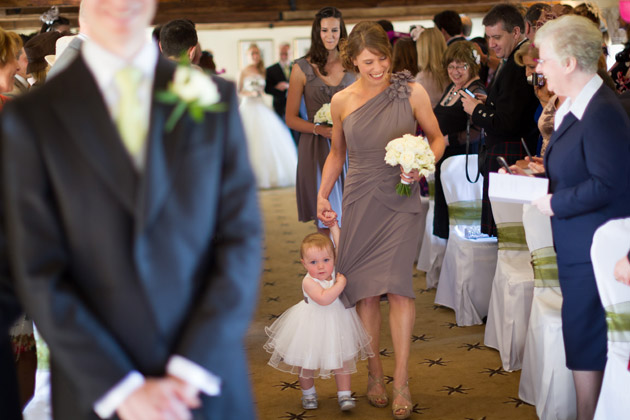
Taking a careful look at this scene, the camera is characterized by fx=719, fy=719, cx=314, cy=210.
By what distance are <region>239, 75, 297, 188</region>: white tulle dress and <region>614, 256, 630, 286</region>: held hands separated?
910cm

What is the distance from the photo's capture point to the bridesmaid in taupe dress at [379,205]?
3.51m

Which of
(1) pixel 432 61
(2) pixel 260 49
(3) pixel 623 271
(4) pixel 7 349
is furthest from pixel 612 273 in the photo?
(2) pixel 260 49

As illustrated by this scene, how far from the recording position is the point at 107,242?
144cm

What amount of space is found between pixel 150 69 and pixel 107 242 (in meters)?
0.38

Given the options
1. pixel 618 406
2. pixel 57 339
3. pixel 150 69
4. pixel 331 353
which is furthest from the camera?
pixel 331 353

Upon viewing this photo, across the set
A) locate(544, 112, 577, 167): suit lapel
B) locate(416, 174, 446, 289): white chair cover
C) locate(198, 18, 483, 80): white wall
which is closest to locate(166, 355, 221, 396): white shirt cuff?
locate(544, 112, 577, 167): suit lapel

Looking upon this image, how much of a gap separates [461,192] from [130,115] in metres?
3.76

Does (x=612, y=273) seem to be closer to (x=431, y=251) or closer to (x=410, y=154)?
(x=410, y=154)

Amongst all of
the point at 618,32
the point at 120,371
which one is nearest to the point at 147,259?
the point at 120,371

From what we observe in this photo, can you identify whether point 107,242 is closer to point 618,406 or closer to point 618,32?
point 618,406

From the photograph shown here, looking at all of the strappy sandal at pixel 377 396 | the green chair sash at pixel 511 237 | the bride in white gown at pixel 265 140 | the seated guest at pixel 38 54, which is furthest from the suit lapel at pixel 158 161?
the bride in white gown at pixel 265 140

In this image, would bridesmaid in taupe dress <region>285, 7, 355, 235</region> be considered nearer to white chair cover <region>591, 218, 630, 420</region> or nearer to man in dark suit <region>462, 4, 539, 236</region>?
man in dark suit <region>462, 4, 539, 236</region>

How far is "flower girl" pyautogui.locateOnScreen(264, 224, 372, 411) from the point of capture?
3396 mm

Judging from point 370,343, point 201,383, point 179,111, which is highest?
point 179,111
